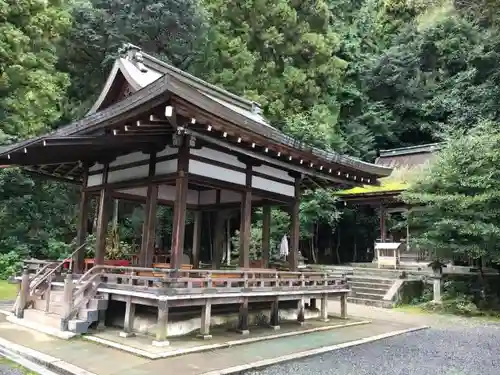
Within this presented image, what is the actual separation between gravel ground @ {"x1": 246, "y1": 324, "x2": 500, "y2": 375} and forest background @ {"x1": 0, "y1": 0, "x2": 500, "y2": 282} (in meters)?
6.30

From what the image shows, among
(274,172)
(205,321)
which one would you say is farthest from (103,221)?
(274,172)

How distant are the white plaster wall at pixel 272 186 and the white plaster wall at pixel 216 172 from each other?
510 mm

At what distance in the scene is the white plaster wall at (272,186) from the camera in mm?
9742

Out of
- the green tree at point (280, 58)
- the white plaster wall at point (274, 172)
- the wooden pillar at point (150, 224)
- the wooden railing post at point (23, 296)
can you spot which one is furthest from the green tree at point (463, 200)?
the wooden railing post at point (23, 296)

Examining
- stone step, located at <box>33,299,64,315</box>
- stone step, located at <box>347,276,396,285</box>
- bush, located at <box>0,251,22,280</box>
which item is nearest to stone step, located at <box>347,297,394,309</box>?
stone step, located at <box>347,276,396,285</box>

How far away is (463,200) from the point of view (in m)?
12.7

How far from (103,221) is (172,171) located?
2.52 m

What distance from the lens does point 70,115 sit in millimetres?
21156

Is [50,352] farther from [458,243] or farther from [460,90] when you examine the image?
[460,90]

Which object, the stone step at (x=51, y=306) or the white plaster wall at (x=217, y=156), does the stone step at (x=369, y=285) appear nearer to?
the white plaster wall at (x=217, y=156)

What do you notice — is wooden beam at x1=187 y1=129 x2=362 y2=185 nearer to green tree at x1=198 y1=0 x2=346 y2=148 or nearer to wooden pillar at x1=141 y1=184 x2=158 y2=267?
wooden pillar at x1=141 y1=184 x2=158 y2=267

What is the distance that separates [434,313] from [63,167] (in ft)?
39.4

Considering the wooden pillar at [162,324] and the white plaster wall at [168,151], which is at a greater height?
the white plaster wall at [168,151]

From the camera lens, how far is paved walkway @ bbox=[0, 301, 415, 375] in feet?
18.5
